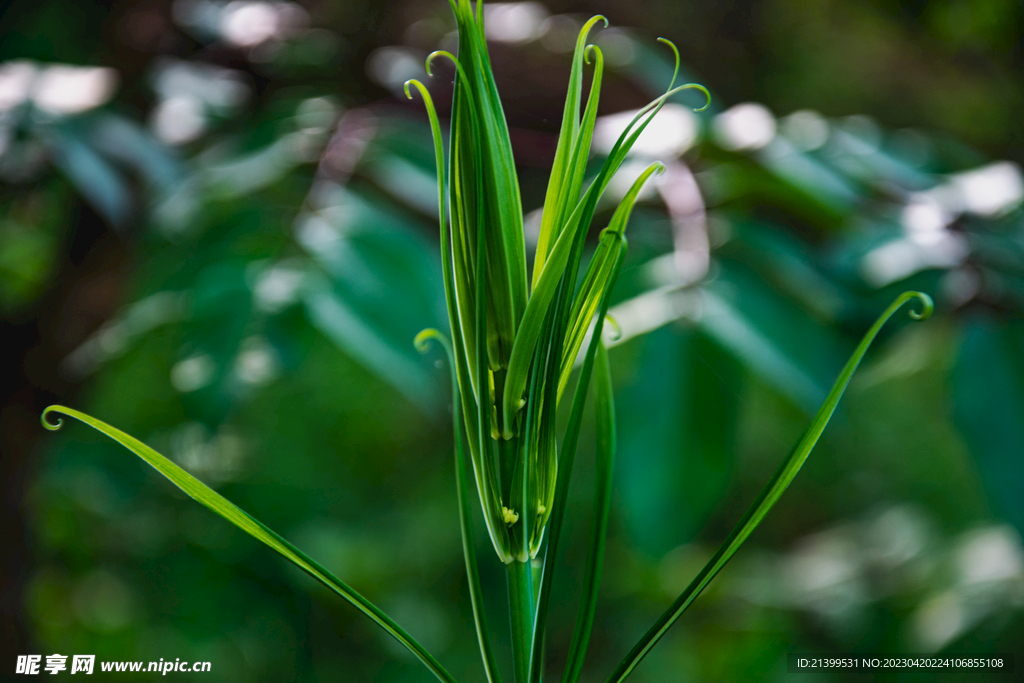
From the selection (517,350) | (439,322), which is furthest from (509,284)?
(439,322)

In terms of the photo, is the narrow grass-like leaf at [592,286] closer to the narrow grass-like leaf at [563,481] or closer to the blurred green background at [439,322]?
the narrow grass-like leaf at [563,481]

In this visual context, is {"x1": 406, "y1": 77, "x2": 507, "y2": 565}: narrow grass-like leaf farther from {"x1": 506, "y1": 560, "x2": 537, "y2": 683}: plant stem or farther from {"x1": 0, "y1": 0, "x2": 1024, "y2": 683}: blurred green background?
{"x1": 0, "y1": 0, "x2": 1024, "y2": 683}: blurred green background

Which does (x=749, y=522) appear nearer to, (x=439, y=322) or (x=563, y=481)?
(x=563, y=481)

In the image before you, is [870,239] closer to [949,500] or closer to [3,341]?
[3,341]

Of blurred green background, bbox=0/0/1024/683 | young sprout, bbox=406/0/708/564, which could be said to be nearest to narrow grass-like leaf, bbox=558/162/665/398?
young sprout, bbox=406/0/708/564

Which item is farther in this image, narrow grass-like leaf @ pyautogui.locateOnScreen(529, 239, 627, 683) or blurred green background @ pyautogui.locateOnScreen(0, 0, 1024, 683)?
blurred green background @ pyautogui.locateOnScreen(0, 0, 1024, 683)

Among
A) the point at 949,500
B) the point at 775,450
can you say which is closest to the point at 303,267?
the point at 775,450

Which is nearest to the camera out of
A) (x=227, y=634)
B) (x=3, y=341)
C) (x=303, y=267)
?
(x=303, y=267)

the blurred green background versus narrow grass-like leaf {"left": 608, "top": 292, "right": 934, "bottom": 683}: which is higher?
narrow grass-like leaf {"left": 608, "top": 292, "right": 934, "bottom": 683}
